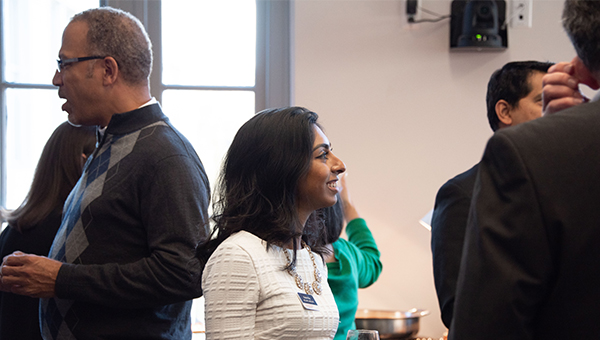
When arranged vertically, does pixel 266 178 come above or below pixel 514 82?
below

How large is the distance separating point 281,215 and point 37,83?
2338mm

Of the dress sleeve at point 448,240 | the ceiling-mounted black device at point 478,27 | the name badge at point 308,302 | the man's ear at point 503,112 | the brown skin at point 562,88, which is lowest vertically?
the name badge at point 308,302

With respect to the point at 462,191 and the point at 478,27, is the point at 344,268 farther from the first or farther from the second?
the point at 478,27

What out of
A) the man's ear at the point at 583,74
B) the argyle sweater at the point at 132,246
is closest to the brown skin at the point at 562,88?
the man's ear at the point at 583,74

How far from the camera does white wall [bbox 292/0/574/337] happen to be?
2.97 m

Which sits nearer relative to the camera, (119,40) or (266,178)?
(266,178)

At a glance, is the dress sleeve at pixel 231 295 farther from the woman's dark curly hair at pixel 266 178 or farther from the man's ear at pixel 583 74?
the man's ear at pixel 583 74

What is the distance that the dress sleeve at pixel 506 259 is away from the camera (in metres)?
0.70

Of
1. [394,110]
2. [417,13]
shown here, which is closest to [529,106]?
[394,110]

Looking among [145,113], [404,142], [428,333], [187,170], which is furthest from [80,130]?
[428,333]

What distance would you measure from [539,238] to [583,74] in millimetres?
286

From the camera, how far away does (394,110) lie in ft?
9.87

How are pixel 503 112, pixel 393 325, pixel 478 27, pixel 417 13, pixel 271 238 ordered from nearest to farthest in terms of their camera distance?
pixel 271 238 → pixel 503 112 → pixel 393 325 → pixel 478 27 → pixel 417 13

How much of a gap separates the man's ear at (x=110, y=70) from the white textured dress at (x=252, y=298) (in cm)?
69
